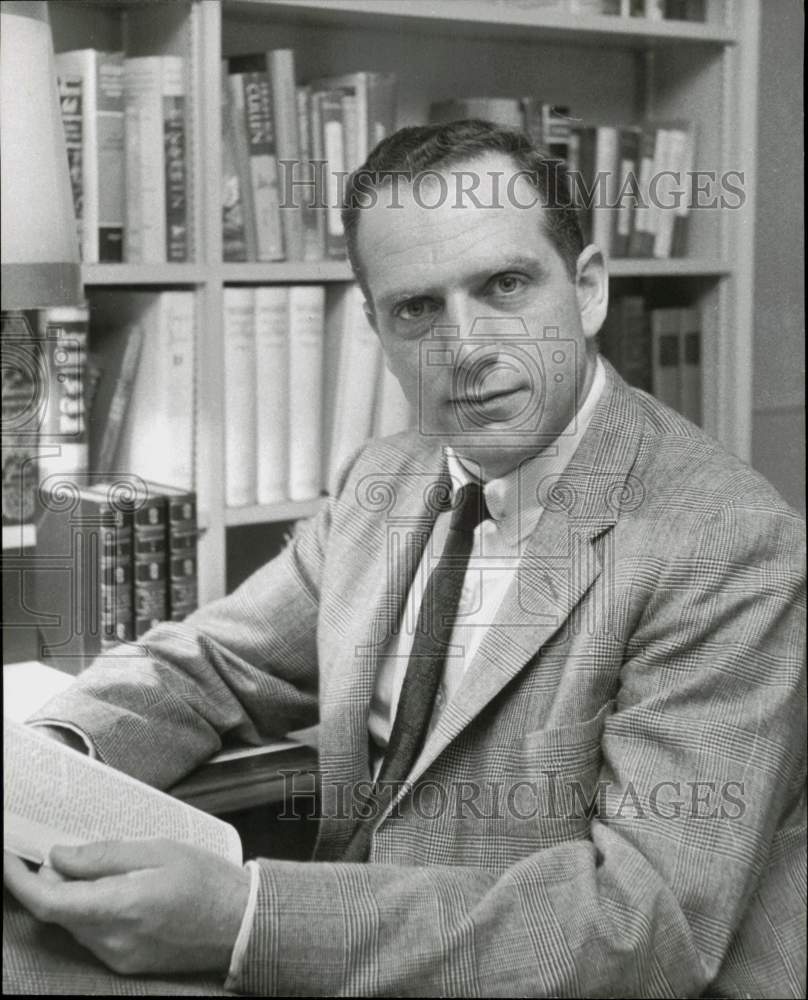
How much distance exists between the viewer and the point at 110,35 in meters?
1.88

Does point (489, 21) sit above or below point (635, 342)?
above

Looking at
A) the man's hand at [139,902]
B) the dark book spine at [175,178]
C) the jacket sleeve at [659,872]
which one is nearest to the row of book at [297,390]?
the dark book spine at [175,178]

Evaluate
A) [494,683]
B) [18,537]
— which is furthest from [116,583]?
[494,683]

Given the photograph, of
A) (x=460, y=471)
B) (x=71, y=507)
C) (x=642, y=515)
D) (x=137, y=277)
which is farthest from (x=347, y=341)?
(x=642, y=515)

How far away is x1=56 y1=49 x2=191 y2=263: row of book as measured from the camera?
5.51 ft

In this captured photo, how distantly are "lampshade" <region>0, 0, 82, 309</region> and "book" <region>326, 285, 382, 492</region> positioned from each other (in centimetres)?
63

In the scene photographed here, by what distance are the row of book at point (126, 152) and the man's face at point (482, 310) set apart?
54cm

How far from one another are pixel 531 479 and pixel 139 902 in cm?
60

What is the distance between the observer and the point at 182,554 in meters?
1.74

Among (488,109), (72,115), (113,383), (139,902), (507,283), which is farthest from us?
(488,109)

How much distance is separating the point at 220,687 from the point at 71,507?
0.47 metres

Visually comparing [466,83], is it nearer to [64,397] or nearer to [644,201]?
[644,201]

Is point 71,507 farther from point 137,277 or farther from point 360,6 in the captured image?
point 360,6

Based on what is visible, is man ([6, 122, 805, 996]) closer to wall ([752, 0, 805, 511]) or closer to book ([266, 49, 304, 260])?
book ([266, 49, 304, 260])
